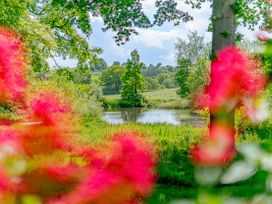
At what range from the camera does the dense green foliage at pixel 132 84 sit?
67838mm

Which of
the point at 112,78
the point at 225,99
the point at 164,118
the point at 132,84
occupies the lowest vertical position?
the point at 164,118

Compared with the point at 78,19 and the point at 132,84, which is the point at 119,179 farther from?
the point at 132,84

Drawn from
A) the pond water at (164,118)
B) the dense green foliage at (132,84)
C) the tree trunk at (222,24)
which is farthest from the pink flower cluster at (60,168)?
the dense green foliage at (132,84)

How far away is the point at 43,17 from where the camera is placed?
21688 millimetres

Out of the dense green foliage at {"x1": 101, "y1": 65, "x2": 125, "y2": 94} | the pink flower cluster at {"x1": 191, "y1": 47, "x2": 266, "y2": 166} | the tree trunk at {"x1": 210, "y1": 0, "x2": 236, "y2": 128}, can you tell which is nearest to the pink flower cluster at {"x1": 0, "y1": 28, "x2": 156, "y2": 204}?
the pink flower cluster at {"x1": 191, "y1": 47, "x2": 266, "y2": 166}

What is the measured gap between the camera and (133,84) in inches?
2778

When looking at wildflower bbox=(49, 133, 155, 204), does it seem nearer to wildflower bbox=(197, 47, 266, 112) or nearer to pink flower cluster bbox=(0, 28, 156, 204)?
pink flower cluster bbox=(0, 28, 156, 204)

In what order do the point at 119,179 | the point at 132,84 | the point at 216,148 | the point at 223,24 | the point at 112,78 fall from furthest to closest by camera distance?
the point at 112,78 < the point at 132,84 < the point at 223,24 < the point at 119,179 < the point at 216,148

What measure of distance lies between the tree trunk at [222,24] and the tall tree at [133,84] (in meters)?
58.2

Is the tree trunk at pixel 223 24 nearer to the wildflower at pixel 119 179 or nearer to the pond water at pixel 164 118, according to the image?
the wildflower at pixel 119 179

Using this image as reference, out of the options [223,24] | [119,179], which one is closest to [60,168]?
[119,179]

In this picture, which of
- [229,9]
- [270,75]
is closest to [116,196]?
[270,75]

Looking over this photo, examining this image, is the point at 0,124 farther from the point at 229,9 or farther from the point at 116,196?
the point at 229,9

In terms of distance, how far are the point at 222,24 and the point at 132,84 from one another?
61.5m
